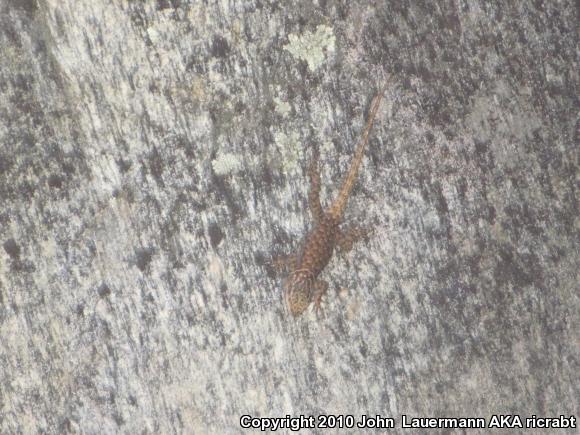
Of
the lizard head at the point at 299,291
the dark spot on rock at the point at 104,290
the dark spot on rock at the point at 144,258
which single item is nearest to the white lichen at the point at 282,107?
the lizard head at the point at 299,291

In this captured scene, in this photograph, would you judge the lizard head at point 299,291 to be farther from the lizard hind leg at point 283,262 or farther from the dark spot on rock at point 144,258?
the dark spot on rock at point 144,258

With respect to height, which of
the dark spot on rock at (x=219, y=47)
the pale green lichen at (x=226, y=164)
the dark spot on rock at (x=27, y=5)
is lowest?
the pale green lichen at (x=226, y=164)

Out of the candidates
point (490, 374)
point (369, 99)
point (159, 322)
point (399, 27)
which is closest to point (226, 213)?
point (159, 322)

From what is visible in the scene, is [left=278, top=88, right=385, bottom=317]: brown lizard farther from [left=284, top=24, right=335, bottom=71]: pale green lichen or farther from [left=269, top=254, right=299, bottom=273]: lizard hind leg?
[left=284, top=24, right=335, bottom=71]: pale green lichen

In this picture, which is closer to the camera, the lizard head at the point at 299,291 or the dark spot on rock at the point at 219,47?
the lizard head at the point at 299,291

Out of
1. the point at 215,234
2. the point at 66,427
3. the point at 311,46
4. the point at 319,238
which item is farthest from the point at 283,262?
the point at 66,427

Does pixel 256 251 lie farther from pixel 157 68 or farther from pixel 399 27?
pixel 399 27
